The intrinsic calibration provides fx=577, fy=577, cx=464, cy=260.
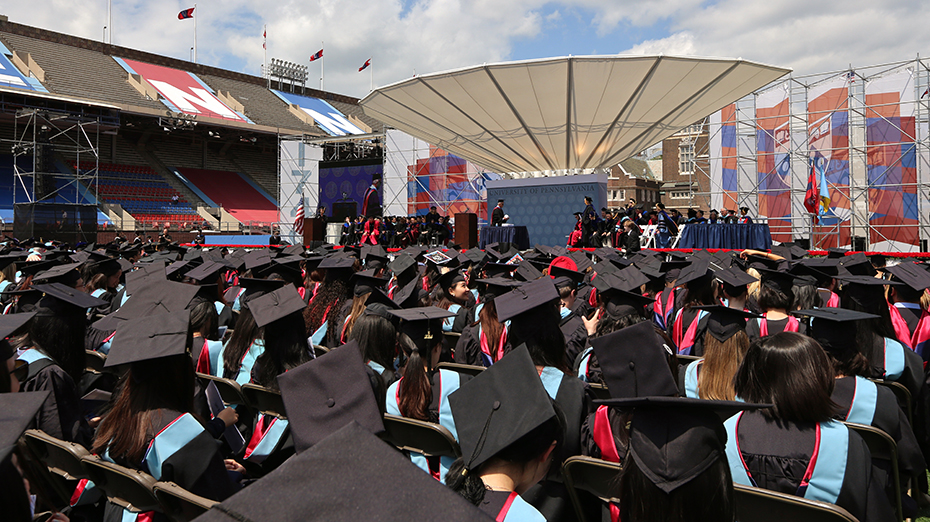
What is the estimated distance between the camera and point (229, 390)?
131 inches

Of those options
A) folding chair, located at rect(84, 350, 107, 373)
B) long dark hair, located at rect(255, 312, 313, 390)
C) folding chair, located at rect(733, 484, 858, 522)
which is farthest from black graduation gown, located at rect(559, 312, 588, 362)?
folding chair, located at rect(84, 350, 107, 373)

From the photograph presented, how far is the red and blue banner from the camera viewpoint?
2362cm

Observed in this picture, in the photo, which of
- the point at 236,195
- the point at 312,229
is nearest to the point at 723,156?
the point at 312,229

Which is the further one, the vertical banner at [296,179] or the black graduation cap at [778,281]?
the vertical banner at [296,179]

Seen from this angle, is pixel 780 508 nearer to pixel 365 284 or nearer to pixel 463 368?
pixel 463 368

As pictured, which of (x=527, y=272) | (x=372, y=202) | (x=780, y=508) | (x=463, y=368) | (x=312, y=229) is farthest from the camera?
(x=372, y=202)

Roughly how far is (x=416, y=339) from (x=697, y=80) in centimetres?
1556

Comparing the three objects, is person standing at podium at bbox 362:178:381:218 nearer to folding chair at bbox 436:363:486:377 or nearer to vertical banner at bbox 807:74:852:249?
vertical banner at bbox 807:74:852:249

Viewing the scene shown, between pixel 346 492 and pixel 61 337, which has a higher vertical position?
pixel 346 492

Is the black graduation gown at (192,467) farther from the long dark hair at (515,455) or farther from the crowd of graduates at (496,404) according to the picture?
the long dark hair at (515,455)

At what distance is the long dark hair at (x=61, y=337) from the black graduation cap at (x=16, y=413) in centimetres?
185

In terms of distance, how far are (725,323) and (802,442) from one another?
1153 mm

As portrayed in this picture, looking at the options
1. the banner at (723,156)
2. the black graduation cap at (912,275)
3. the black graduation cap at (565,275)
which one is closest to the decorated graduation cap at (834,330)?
the black graduation cap at (912,275)

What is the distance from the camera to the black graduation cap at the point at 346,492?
80 cm
